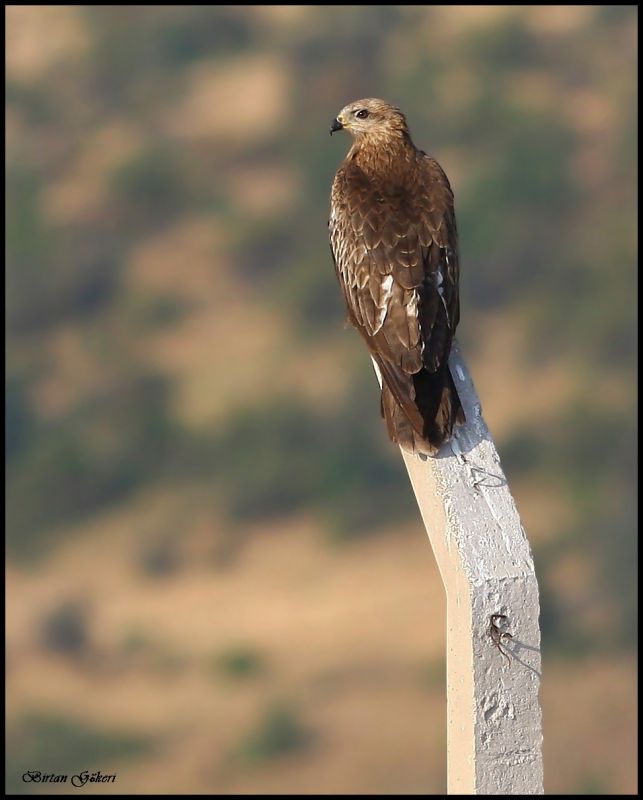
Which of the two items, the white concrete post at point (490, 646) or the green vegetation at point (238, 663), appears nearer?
the white concrete post at point (490, 646)

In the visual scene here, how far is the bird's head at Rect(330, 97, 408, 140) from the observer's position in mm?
7215

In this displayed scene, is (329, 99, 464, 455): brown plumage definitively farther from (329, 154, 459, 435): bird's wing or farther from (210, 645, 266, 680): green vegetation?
(210, 645, 266, 680): green vegetation

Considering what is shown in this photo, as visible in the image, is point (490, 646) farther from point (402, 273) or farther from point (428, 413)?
point (402, 273)

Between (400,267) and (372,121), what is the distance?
161 centimetres

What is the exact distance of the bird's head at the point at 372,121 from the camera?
7215 millimetres

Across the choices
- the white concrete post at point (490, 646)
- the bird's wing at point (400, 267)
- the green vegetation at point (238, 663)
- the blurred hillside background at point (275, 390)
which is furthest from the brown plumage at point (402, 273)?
the green vegetation at point (238, 663)

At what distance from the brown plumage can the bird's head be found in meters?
0.01

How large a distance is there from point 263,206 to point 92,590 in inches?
446

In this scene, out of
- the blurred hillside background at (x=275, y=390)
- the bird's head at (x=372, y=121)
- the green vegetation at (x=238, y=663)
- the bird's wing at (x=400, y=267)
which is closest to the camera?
the bird's wing at (x=400, y=267)

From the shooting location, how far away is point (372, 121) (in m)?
7.32

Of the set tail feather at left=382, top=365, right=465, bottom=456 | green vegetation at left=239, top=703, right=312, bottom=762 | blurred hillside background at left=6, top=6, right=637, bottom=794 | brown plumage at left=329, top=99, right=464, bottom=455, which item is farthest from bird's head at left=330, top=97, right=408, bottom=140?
green vegetation at left=239, top=703, right=312, bottom=762

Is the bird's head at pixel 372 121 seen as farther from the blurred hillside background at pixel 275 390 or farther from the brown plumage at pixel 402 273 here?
the blurred hillside background at pixel 275 390

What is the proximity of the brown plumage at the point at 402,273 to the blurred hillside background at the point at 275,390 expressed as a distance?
9817 mm

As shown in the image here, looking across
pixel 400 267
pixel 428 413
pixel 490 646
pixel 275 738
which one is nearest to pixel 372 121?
pixel 400 267
